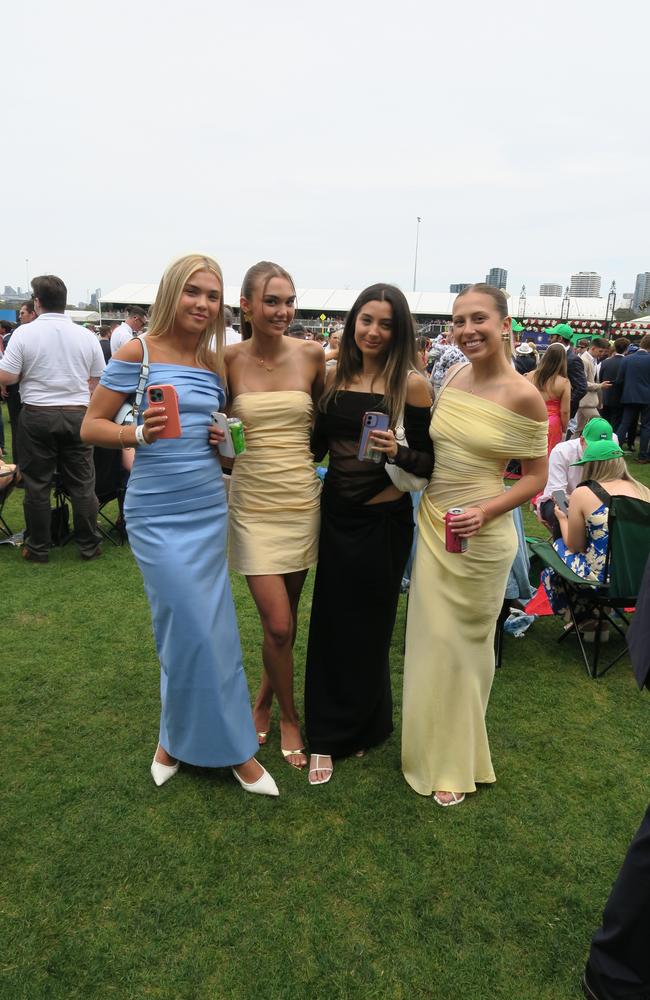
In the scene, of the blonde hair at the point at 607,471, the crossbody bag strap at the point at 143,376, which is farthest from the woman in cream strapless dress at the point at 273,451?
the blonde hair at the point at 607,471

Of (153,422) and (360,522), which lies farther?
(360,522)

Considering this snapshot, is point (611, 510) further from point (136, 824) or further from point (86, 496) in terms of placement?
point (86, 496)

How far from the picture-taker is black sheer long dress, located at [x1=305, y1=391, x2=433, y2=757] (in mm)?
2760

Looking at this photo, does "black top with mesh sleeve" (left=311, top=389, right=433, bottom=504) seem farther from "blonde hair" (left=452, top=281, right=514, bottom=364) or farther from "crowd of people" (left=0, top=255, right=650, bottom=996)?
"blonde hair" (left=452, top=281, right=514, bottom=364)

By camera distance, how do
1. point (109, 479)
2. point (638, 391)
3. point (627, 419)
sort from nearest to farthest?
point (109, 479)
point (638, 391)
point (627, 419)

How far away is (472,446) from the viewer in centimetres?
262

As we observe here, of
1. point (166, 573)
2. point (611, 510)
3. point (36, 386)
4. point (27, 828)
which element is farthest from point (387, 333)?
point (36, 386)

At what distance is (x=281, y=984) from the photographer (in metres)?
2.04

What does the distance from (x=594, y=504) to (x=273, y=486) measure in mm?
2116

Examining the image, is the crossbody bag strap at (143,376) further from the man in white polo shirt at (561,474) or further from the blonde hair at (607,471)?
the man in white polo shirt at (561,474)

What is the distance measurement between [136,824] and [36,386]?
153 inches

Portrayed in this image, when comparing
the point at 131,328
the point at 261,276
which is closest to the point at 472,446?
the point at 261,276

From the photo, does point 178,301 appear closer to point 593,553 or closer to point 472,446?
point 472,446

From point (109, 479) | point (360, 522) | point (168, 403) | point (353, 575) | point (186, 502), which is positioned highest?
point (168, 403)
